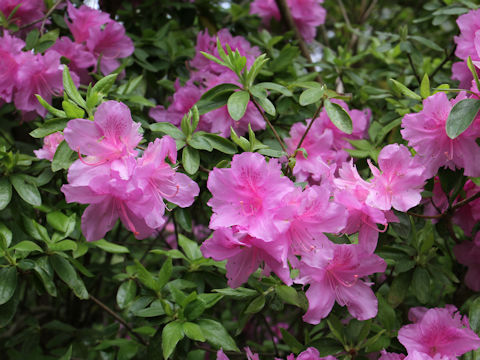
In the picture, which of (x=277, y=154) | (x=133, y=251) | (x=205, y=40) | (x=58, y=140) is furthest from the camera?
(x=133, y=251)

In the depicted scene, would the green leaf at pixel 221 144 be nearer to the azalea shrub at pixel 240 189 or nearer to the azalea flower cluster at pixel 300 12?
the azalea shrub at pixel 240 189

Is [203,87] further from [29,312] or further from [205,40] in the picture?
[29,312]

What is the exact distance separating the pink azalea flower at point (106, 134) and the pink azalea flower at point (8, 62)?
58 centimetres

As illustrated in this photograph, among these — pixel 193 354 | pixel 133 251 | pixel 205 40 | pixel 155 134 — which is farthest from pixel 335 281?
pixel 133 251

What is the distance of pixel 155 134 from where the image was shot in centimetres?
148

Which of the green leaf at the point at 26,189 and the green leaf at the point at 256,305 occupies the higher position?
the green leaf at the point at 26,189

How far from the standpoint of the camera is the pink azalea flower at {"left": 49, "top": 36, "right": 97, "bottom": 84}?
1.63m

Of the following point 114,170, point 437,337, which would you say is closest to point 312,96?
point 114,170

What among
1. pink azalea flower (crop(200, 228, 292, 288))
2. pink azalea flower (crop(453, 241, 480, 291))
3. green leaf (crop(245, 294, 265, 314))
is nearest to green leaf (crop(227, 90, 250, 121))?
pink azalea flower (crop(200, 228, 292, 288))

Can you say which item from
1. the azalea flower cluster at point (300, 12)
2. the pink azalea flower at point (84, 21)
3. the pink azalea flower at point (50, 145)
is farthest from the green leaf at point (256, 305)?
the azalea flower cluster at point (300, 12)

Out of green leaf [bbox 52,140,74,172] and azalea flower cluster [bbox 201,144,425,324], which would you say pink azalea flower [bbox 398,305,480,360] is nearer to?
azalea flower cluster [bbox 201,144,425,324]

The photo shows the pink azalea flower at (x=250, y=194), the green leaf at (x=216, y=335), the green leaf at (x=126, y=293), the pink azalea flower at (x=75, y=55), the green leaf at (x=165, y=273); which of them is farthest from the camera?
the pink azalea flower at (x=75, y=55)

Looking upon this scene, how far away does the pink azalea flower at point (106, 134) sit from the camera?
1.06 meters

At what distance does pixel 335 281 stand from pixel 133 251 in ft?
3.79
